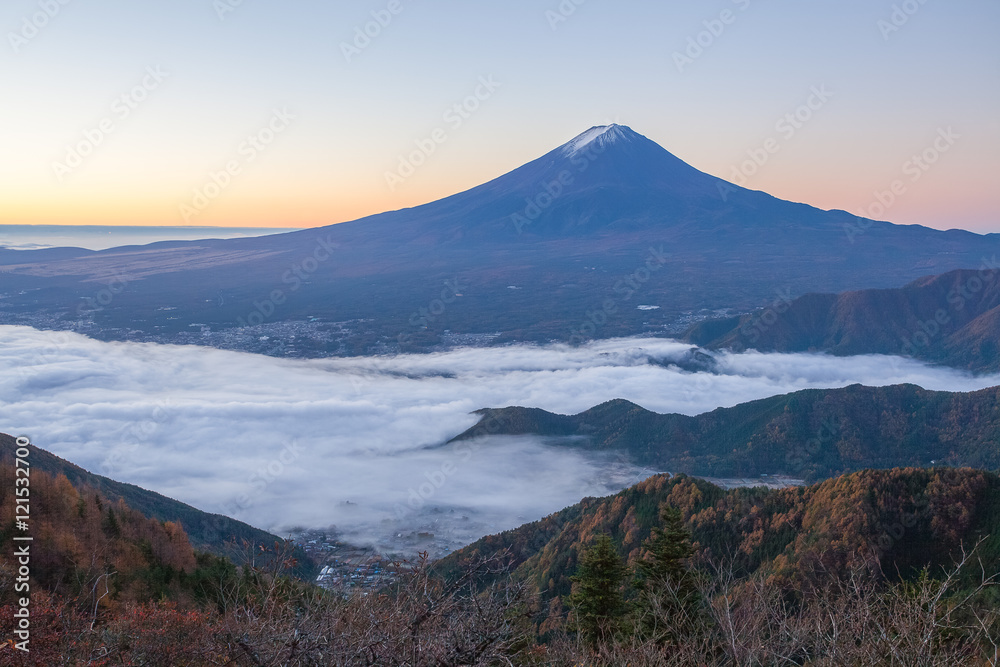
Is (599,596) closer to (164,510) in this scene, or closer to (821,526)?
(821,526)

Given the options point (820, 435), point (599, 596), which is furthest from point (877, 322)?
point (599, 596)

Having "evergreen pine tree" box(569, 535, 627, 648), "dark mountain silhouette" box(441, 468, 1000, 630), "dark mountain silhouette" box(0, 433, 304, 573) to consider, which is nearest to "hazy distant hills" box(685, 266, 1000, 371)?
"dark mountain silhouette" box(441, 468, 1000, 630)

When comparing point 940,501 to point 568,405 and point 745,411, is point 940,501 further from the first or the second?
point 568,405

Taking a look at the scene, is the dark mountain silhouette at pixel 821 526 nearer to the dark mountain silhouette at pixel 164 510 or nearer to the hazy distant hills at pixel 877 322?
the dark mountain silhouette at pixel 164 510

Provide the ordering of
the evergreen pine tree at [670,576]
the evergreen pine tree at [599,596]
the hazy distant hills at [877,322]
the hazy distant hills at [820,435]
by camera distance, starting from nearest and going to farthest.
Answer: the evergreen pine tree at [670,576]
the evergreen pine tree at [599,596]
the hazy distant hills at [820,435]
the hazy distant hills at [877,322]

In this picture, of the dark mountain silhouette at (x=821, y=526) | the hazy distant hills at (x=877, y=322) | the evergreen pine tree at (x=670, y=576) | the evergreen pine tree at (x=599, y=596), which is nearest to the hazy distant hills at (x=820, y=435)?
the dark mountain silhouette at (x=821, y=526)

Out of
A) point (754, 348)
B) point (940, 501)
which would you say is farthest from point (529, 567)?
point (754, 348)
